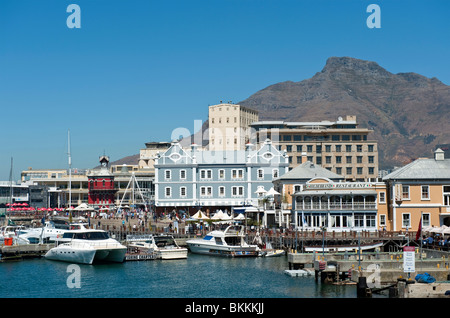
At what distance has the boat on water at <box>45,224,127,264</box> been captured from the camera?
54.6 m

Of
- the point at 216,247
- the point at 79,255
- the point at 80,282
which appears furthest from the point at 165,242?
the point at 80,282

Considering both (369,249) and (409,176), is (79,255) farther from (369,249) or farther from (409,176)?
(409,176)

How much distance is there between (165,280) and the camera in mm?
45500

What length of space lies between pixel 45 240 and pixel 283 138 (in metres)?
64.8

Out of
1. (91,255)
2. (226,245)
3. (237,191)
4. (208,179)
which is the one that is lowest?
(91,255)

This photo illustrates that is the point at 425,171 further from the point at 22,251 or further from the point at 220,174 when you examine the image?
the point at 22,251

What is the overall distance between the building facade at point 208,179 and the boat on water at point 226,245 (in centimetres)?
3025

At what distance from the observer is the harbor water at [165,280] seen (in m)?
39.7

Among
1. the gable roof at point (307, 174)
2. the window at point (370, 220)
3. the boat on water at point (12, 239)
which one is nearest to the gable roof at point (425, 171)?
the window at point (370, 220)

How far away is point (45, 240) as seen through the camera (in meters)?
68.2

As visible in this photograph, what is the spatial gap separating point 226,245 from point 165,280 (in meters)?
15.9

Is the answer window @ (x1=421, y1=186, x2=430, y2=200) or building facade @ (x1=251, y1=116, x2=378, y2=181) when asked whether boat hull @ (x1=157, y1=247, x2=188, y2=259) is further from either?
building facade @ (x1=251, y1=116, x2=378, y2=181)

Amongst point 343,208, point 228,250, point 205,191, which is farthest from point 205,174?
point 228,250

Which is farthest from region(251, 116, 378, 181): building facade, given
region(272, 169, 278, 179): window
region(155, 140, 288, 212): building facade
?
region(155, 140, 288, 212): building facade
